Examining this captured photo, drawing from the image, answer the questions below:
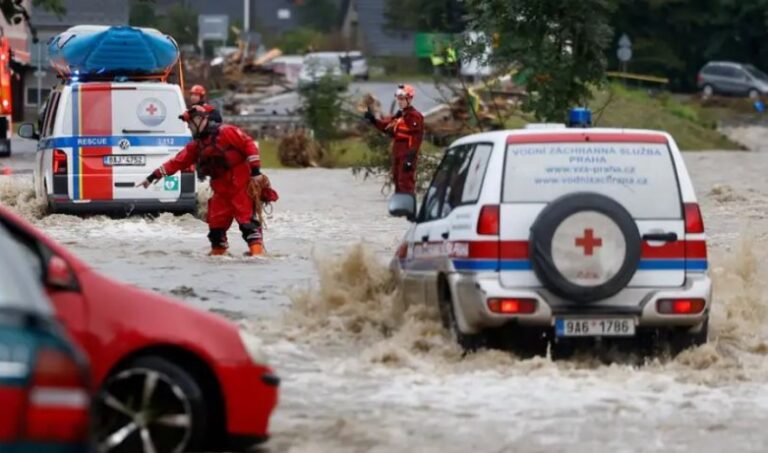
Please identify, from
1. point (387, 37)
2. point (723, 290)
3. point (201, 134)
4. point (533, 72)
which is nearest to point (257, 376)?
point (723, 290)

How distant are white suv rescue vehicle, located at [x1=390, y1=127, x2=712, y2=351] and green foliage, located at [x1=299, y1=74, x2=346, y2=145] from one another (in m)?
34.4

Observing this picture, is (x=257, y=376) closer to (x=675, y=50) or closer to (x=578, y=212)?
(x=578, y=212)

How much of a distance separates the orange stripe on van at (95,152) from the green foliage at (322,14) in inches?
4460

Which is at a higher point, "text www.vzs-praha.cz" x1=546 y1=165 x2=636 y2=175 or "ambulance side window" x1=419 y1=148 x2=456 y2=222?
"text www.vzs-praha.cz" x1=546 y1=165 x2=636 y2=175

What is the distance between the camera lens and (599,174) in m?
11.8

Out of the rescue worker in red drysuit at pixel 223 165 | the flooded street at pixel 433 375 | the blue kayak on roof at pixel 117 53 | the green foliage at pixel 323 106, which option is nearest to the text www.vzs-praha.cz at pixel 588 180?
the flooded street at pixel 433 375

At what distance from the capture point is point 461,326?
11844 millimetres

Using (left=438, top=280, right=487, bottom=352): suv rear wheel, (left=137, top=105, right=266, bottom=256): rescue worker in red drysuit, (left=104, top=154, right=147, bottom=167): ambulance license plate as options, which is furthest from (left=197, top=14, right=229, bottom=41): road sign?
(left=438, top=280, right=487, bottom=352): suv rear wheel

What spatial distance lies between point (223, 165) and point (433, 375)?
7.22 m

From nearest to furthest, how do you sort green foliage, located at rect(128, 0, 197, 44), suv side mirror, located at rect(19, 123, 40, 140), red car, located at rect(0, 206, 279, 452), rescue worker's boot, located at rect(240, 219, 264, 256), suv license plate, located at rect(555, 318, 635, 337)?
red car, located at rect(0, 206, 279, 452) < suv license plate, located at rect(555, 318, 635, 337) < rescue worker's boot, located at rect(240, 219, 264, 256) < suv side mirror, located at rect(19, 123, 40, 140) < green foliage, located at rect(128, 0, 197, 44)

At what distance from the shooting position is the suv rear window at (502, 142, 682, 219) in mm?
11727

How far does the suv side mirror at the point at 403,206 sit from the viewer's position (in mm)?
13250

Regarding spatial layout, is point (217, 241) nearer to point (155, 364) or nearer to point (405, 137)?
point (405, 137)

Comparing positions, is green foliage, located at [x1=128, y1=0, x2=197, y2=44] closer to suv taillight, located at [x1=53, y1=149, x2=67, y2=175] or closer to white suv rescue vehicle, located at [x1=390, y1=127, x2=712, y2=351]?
suv taillight, located at [x1=53, y1=149, x2=67, y2=175]
